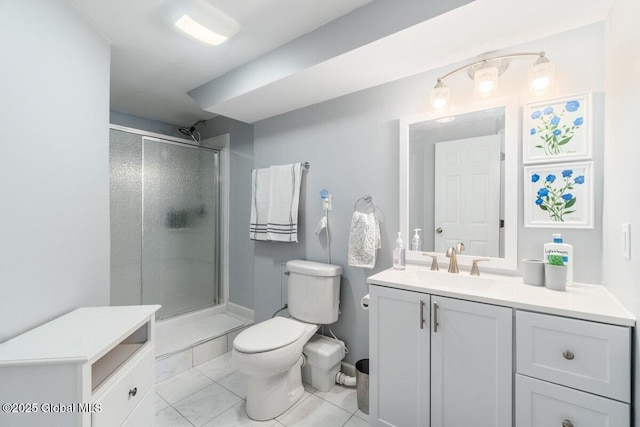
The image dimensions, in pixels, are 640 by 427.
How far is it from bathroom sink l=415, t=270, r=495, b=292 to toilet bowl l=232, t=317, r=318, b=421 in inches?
33.0

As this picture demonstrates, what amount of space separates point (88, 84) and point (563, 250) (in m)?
2.49

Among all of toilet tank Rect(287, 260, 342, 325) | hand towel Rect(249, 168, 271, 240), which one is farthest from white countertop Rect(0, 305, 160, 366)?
hand towel Rect(249, 168, 271, 240)

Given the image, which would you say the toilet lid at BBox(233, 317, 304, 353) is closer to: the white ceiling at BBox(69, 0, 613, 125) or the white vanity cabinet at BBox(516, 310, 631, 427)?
the white vanity cabinet at BBox(516, 310, 631, 427)

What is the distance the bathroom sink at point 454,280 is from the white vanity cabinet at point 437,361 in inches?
8.1

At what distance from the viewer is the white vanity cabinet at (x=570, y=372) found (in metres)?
0.91

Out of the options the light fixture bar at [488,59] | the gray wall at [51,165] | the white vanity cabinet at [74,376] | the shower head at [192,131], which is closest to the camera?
the white vanity cabinet at [74,376]

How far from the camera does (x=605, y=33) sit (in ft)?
4.01

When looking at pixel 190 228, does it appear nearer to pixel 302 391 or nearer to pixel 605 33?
pixel 302 391

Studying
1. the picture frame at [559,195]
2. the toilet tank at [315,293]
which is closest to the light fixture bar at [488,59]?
the picture frame at [559,195]

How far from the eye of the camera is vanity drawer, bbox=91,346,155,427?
94 cm

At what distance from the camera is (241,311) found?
2.96 meters

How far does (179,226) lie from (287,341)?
1839 millimetres

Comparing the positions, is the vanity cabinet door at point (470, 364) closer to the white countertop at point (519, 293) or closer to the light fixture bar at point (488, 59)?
the white countertop at point (519, 293)

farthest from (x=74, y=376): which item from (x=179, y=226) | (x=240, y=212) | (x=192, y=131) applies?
(x=192, y=131)
